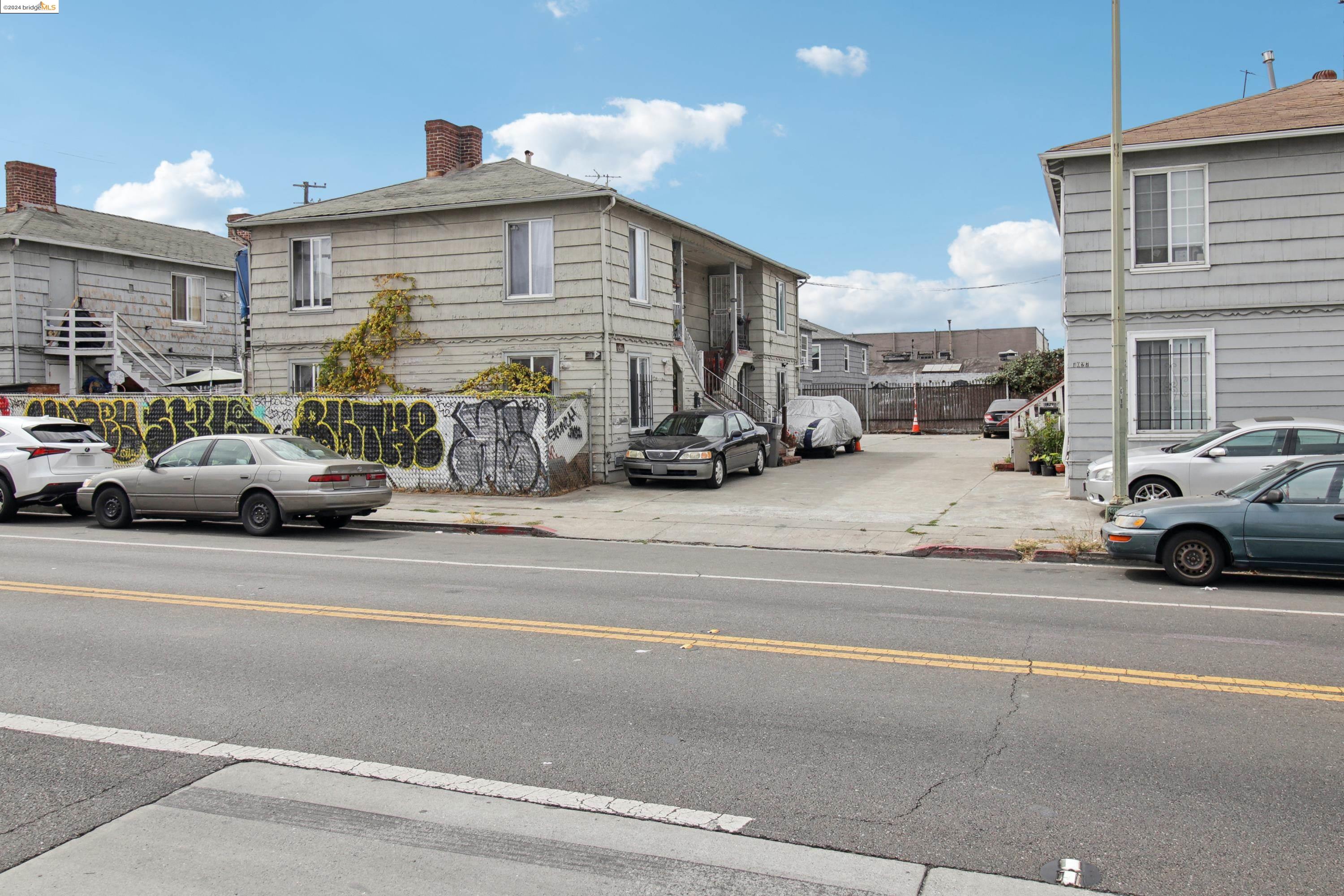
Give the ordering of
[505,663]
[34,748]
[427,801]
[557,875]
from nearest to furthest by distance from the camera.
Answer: [557,875] → [427,801] → [34,748] → [505,663]

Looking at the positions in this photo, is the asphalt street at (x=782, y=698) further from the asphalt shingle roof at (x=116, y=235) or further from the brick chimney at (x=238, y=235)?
the brick chimney at (x=238, y=235)

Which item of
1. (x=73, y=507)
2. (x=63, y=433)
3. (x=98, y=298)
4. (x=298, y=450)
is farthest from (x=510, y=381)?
(x=98, y=298)

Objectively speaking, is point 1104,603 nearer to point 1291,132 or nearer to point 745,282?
point 1291,132

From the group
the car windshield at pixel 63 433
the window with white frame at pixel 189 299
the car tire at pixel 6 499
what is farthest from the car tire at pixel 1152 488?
the window with white frame at pixel 189 299

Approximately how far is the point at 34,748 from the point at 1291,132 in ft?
58.7

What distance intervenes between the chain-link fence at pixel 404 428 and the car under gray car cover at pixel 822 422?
9096 millimetres

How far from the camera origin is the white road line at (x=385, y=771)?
174 inches

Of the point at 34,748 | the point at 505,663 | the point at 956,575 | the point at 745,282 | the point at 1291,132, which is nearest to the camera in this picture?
the point at 34,748

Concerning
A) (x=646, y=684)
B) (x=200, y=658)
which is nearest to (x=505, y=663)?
(x=646, y=684)

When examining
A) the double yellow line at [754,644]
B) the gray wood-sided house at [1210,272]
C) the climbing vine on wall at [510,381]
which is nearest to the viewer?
the double yellow line at [754,644]

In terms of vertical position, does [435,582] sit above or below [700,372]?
below

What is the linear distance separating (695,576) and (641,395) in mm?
11973

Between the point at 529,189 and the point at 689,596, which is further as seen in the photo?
the point at 529,189

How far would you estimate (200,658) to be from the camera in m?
7.05
